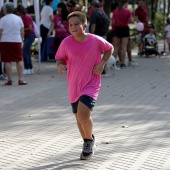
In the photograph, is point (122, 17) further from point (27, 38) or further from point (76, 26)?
point (76, 26)

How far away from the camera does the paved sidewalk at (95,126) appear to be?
6.74 meters

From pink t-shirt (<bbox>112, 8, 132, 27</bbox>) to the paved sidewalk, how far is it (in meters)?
2.47

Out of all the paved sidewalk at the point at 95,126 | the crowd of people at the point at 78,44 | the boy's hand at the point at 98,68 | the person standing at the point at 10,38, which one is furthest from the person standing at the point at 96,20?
the boy's hand at the point at 98,68

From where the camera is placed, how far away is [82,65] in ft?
21.8

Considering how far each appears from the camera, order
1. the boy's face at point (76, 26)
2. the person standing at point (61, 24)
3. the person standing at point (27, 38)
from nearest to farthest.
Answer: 1. the boy's face at point (76, 26)
2. the person standing at point (27, 38)
3. the person standing at point (61, 24)

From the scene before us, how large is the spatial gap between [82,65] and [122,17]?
387 inches

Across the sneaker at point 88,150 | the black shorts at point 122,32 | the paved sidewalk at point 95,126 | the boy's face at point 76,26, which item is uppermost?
the boy's face at point 76,26

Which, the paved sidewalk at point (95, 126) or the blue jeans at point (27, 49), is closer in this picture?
the paved sidewalk at point (95, 126)

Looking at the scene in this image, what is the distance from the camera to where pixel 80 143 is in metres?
7.63

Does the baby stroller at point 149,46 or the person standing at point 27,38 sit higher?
the person standing at point 27,38

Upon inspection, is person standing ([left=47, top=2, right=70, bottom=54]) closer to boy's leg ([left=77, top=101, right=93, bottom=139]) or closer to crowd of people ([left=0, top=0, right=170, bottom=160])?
crowd of people ([left=0, top=0, right=170, bottom=160])

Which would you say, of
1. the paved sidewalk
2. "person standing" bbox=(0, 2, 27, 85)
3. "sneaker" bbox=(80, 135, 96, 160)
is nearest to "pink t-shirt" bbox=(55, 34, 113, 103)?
"sneaker" bbox=(80, 135, 96, 160)

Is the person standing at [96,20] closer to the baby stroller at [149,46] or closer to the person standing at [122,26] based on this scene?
the person standing at [122,26]

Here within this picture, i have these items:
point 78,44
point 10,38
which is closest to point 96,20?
point 10,38
